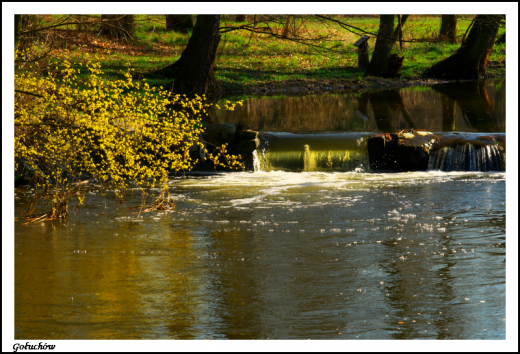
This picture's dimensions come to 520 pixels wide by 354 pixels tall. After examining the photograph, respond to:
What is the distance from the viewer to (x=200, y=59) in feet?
64.3

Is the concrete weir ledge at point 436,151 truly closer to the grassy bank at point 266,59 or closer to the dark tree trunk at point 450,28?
the grassy bank at point 266,59

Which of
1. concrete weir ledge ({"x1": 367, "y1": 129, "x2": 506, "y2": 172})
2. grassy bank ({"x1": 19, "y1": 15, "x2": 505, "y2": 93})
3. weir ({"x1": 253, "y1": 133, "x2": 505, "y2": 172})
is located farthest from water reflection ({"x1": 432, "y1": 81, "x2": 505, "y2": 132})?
grassy bank ({"x1": 19, "y1": 15, "x2": 505, "y2": 93})

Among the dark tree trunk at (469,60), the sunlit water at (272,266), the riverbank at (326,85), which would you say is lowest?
the sunlit water at (272,266)

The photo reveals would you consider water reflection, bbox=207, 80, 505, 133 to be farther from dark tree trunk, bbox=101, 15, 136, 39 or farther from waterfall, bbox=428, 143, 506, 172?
dark tree trunk, bbox=101, 15, 136, 39

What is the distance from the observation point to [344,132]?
564 inches

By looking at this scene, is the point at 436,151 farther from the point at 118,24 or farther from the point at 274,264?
the point at 118,24

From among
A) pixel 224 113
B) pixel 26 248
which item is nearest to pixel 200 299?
pixel 26 248

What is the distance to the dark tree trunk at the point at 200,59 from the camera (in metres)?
19.2

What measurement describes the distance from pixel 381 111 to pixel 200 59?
5.92m

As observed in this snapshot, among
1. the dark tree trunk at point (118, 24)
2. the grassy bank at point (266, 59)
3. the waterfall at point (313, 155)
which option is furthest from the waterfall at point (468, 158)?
the grassy bank at point (266, 59)

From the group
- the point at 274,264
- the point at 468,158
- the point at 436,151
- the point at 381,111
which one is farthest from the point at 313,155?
the point at 274,264

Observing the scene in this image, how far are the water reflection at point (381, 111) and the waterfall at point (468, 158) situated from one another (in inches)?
74.0

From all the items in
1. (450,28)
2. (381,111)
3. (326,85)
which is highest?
(450,28)

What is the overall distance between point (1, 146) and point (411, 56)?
24621 millimetres
